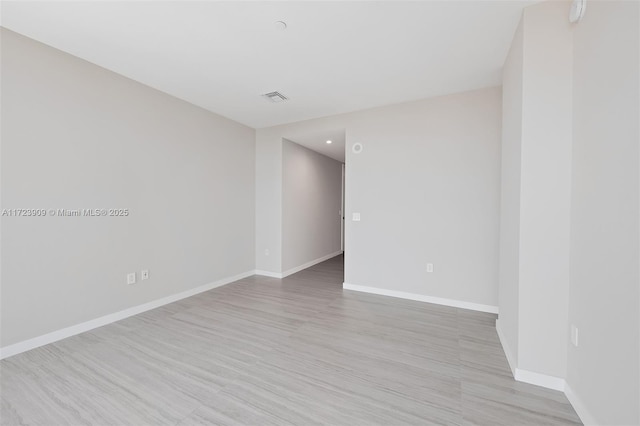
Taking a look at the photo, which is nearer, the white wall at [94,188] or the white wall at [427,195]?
the white wall at [94,188]

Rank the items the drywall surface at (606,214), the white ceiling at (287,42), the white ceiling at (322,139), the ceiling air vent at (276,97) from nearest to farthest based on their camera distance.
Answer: the drywall surface at (606,214), the white ceiling at (287,42), the ceiling air vent at (276,97), the white ceiling at (322,139)

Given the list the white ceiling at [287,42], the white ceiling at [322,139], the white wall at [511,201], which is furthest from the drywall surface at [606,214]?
the white ceiling at [322,139]

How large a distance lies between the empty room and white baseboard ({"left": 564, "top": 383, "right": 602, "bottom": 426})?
29 mm

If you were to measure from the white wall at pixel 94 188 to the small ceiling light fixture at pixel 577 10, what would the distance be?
158 inches

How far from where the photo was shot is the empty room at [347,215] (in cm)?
150

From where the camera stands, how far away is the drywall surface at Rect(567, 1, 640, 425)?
114cm

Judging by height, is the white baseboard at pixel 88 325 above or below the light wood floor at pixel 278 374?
above

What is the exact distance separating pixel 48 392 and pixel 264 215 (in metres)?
3.32

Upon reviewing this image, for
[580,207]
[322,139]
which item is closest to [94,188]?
[322,139]

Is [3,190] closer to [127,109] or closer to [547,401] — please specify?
[127,109]

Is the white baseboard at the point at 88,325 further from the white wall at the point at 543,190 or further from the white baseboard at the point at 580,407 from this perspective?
the white baseboard at the point at 580,407

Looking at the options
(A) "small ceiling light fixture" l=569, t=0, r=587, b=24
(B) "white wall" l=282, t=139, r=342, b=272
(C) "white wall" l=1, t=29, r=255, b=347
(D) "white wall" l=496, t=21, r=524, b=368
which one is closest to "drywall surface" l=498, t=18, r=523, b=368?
(D) "white wall" l=496, t=21, r=524, b=368

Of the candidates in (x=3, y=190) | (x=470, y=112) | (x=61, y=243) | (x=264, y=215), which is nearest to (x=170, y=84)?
(x=3, y=190)

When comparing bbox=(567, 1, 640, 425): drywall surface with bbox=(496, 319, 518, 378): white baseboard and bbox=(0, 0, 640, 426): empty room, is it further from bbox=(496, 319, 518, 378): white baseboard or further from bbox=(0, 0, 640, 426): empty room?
bbox=(496, 319, 518, 378): white baseboard
